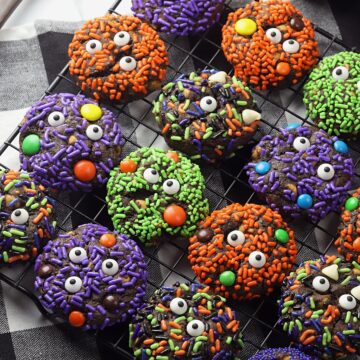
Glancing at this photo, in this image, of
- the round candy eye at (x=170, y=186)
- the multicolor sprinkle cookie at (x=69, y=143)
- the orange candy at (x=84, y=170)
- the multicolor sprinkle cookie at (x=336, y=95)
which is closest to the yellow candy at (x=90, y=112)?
the multicolor sprinkle cookie at (x=69, y=143)

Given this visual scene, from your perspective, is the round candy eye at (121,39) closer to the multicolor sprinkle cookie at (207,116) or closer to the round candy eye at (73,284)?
the multicolor sprinkle cookie at (207,116)

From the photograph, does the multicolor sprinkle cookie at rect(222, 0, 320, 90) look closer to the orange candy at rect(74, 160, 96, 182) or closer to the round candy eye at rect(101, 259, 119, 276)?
the orange candy at rect(74, 160, 96, 182)

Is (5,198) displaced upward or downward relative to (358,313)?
→ upward

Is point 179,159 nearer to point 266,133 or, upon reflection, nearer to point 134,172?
point 134,172

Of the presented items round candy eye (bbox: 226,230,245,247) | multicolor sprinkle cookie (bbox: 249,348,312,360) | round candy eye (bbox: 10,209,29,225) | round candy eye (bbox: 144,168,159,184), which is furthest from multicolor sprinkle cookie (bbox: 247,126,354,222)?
round candy eye (bbox: 10,209,29,225)

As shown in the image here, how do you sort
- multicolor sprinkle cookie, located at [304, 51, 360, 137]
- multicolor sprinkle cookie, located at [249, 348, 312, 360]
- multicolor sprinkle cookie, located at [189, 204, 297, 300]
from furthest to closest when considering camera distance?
multicolor sprinkle cookie, located at [304, 51, 360, 137], multicolor sprinkle cookie, located at [189, 204, 297, 300], multicolor sprinkle cookie, located at [249, 348, 312, 360]

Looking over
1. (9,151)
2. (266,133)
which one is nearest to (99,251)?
(9,151)
